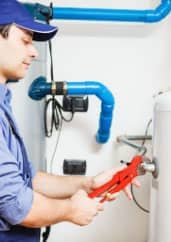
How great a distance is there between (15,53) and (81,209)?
43 cm

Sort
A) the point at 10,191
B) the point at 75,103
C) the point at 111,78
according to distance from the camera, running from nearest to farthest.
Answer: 1. the point at 10,191
2. the point at 75,103
3. the point at 111,78

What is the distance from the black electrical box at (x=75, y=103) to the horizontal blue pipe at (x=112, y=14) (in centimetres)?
35

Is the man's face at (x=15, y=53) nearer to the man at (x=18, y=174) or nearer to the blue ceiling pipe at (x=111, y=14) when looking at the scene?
the man at (x=18, y=174)

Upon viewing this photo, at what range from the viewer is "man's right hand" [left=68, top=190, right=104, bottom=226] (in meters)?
0.89

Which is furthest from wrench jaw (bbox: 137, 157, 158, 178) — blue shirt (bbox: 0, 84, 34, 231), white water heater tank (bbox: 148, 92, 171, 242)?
blue shirt (bbox: 0, 84, 34, 231)

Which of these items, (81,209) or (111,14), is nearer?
(81,209)

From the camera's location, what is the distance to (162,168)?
1071 millimetres

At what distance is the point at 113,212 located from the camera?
178cm

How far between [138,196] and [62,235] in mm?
424

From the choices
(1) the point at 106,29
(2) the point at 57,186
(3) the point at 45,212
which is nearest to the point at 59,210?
(3) the point at 45,212

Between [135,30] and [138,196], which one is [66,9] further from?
[138,196]

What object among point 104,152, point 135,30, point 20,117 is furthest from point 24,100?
point 135,30

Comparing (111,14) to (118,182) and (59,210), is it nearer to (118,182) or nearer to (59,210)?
(118,182)

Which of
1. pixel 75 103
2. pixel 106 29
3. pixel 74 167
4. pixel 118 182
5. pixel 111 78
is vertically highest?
pixel 106 29
